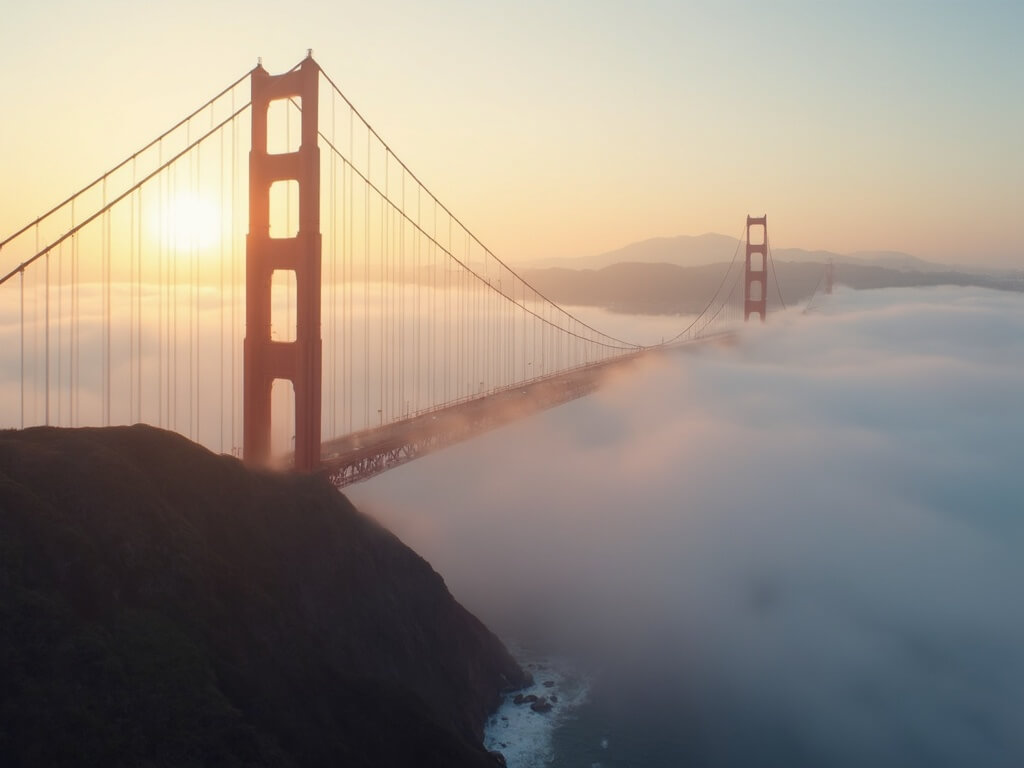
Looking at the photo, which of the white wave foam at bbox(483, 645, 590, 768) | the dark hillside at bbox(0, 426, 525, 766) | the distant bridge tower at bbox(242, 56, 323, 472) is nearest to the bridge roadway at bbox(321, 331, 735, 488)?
the distant bridge tower at bbox(242, 56, 323, 472)

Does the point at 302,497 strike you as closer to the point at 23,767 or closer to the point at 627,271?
the point at 23,767

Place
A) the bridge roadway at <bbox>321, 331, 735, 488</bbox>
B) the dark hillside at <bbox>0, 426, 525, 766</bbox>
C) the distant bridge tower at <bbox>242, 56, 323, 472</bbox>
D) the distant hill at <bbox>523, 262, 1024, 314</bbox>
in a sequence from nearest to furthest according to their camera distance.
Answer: the dark hillside at <bbox>0, 426, 525, 766</bbox>, the distant bridge tower at <bbox>242, 56, 323, 472</bbox>, the bridge roadway at <bbox>321, 331, 735, 488</bbox>, the distant hill at <bbox>523, 262, 1024, 314</bbox>

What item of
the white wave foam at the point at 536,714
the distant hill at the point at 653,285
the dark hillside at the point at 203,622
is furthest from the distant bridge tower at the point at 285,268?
the distant hill at the point at 653,285

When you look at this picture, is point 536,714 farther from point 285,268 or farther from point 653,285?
point 653,285

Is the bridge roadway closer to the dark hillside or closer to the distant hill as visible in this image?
the dark hillside

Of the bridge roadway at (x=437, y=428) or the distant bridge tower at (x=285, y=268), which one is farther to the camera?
the bridge roadway at (x=437, y=428)

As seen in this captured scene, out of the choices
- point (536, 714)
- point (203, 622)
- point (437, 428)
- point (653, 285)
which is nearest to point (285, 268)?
point (437, 428)

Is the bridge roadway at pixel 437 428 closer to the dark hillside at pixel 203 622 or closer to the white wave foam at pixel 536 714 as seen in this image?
the dark hillside at pixel 203 622

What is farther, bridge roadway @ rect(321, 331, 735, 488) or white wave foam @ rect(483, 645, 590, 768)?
bridge roadway @ rect(321, 331, 735, 488)
